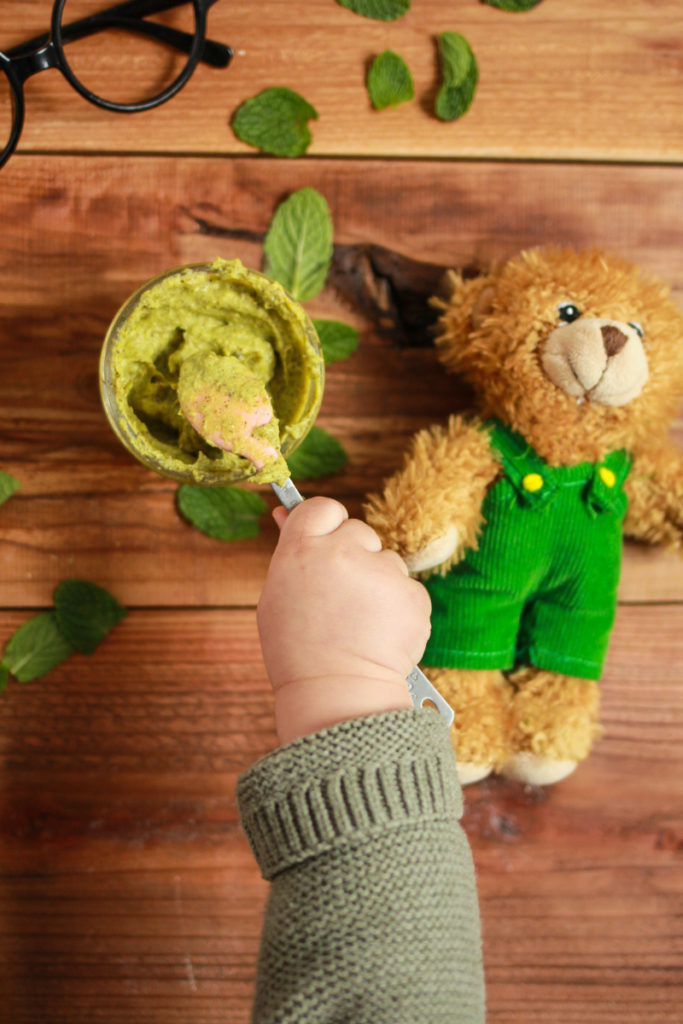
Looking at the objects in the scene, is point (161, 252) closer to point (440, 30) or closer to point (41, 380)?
point (41, 380)

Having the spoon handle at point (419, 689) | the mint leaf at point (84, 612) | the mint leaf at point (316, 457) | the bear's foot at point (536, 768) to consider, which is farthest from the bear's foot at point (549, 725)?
the mint leaf at point (84, 612)

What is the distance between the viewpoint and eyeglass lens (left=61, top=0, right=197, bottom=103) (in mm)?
681

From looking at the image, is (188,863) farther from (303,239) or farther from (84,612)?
(303,239)

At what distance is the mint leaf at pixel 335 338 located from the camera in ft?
2.27

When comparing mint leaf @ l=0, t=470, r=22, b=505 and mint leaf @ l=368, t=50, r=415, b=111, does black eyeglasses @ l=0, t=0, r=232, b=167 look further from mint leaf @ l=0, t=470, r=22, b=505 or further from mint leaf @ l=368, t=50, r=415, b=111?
mint leaf @ l=0, t=470, r=22, b=505

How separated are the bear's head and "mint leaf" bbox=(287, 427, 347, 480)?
152mm

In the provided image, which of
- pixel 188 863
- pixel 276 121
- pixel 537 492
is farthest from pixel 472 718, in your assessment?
pixel 276 121

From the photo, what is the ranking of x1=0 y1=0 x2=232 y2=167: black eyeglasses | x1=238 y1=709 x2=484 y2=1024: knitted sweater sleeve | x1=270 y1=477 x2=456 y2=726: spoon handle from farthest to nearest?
x1=0 y1=0 x2=232 y2=167: black eyeglasses, x1=270 y1=477 x2=456 y2=726: spoon handle, x1=238 y1=709 x2=484 y2=1024: knitted sweater sleeve

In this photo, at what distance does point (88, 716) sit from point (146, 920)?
0.65 ft

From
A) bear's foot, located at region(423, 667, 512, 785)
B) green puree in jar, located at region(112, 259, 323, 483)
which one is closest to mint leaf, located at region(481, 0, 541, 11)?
green puree in jar, located at region(112, 259, 323, 483)

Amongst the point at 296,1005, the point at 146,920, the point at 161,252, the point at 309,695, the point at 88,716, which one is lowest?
the point at 146,920

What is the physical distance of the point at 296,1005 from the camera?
0.43 meters

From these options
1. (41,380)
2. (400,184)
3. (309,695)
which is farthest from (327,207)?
(309,695)

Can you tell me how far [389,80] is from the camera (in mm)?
685
